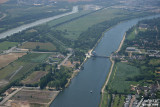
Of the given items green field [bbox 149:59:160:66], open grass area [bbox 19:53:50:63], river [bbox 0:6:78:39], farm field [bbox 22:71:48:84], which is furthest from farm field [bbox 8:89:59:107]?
river [bbox 0:6:78:39]

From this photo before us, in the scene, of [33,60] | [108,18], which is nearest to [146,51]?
[33,60]

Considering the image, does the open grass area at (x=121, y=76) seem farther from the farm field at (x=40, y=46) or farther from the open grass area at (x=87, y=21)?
the open grass area at (x=87, y=21)

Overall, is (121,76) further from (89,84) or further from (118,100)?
(118,100)

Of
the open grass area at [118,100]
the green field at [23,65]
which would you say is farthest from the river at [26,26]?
the open grass area at [118,100]

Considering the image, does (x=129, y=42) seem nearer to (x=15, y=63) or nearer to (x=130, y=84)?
(x=130, y=84)

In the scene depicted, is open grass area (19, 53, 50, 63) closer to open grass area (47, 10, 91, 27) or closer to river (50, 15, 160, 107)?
river (50, 15, 160, 107)

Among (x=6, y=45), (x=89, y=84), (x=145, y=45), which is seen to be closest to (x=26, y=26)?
(x=6, y=45)
